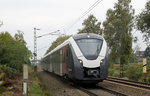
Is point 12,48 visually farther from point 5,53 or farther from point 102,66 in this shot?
point 102,66

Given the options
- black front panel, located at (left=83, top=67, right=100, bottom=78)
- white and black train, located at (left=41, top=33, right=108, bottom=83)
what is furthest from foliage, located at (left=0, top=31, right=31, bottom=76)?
black front panel, located at (left=83, top=67, right=100, bottom=78)

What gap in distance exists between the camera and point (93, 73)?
44.9 feet

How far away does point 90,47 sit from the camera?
47.4ft

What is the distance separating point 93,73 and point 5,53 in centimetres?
968

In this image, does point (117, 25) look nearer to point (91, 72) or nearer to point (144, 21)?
point (144, 21)

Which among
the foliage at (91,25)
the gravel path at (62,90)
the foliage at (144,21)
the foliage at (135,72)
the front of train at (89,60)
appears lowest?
the gravel path at (62,90)

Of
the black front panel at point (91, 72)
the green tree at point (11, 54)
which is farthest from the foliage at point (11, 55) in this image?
the black front panel at point (91, 72)

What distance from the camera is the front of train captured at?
1366 centimetres

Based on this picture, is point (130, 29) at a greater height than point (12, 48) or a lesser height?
greater

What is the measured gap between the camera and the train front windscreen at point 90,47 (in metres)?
14.0

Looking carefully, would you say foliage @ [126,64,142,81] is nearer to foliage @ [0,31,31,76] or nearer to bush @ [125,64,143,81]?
bush @ [125,64,143,81]

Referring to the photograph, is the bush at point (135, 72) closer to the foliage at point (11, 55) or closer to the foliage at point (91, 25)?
the foliage at point (11, 55)

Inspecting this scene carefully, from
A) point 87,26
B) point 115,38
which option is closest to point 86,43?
point 115,38

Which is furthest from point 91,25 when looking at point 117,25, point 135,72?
point 135,72
